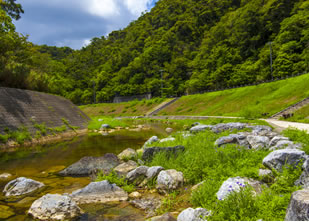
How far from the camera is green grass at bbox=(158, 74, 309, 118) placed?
95.4ft

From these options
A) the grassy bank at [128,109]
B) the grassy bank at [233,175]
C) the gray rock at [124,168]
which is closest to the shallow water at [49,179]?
the gray rock at [124,168]

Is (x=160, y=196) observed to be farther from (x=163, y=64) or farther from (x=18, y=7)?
(x=163, y=64)

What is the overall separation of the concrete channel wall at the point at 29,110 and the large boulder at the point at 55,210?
46.8 feet

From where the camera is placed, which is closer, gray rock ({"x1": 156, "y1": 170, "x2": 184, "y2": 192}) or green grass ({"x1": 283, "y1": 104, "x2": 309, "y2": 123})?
gray rock ({"x1": 156, "y1": 170, "x2": 184, "y2": 192})

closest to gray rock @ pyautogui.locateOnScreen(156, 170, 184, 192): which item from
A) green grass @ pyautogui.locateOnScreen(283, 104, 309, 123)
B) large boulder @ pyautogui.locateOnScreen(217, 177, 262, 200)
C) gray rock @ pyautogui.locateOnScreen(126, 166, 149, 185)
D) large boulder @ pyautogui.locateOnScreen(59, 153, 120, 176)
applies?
gray rock @ pyautogui.locateOnScreen(126, 166, 149, 185)

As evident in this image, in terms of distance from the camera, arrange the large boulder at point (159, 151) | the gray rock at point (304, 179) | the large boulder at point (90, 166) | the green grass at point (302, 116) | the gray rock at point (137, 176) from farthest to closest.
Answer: the green grass at point (302, 116), the large boulder at point (159, 151), the large boulder at point (90, 166), the gray rock at point (137, 176), the gray rock at point (304, 179)

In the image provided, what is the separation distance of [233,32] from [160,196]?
9349 centimetres

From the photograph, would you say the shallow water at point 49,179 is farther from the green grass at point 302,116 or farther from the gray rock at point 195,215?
the green grass at point 302,116

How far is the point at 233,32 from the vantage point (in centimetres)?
8612

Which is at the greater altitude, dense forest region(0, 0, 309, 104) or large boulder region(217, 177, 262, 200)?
dense forest region(0, 0, 309, 104)

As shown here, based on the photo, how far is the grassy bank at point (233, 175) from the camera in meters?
3.84

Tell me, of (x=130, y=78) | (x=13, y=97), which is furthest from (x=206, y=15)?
(x=13, y=97)

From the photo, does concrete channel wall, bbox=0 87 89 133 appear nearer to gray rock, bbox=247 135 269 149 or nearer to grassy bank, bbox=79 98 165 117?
gray rock, bbox=247 135 269 149

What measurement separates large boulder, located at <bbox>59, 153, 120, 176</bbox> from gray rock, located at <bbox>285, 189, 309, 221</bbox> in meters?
6.78
